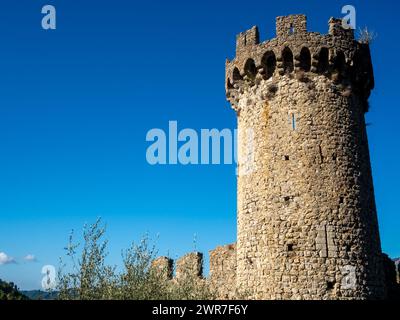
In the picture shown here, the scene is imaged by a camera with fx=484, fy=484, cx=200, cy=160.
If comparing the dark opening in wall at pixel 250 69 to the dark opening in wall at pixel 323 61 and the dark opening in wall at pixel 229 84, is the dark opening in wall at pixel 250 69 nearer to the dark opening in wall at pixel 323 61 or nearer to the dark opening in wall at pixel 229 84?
the dark opening in wall at pixel 229 84

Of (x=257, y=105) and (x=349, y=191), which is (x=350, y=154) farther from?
(x=257, y=105)

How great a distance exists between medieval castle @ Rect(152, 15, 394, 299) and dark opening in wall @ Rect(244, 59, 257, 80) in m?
0.03

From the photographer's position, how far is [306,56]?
47.5ft

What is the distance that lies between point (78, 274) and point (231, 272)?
641 centimetres

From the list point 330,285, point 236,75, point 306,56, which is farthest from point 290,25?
→ point 330,285

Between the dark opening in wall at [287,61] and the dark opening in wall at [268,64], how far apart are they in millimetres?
354

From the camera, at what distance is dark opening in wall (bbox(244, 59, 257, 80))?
15242 millimetres

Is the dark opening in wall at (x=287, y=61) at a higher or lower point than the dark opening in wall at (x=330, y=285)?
higher

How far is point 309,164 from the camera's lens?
13.5 meters

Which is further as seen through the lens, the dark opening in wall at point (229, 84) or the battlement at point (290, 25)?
the dark opening in wall at point (229, 84)

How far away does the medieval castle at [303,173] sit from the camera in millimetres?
12867

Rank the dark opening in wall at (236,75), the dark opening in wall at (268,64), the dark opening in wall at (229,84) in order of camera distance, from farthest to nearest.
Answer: the dark opening in wall at (229,84) < the dark opening in wall at (236,75) < the dark opening in wall at (268,64)

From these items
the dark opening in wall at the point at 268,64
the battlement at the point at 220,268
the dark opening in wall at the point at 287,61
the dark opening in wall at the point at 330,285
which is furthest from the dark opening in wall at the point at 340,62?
the battlement at the point at 220,268

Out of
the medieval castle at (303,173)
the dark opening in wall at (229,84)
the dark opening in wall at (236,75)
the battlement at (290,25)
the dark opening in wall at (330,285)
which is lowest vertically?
the dark opening in wall at (330,285)
